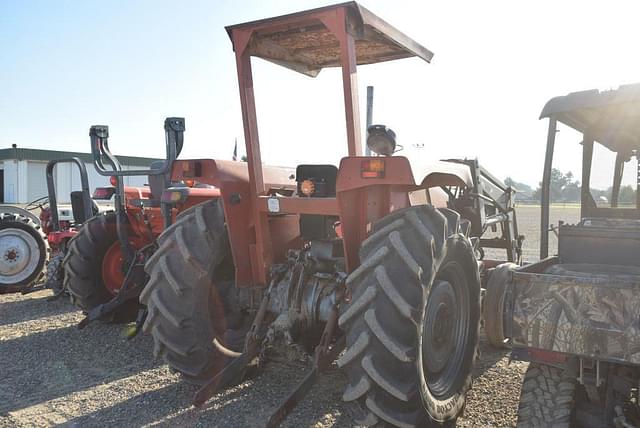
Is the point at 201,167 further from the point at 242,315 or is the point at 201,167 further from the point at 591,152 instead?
the point at 591,152

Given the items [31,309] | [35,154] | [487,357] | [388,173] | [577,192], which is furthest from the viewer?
[35,154]

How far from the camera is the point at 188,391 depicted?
14.4 ft

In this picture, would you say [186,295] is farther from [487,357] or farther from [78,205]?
[78,205]

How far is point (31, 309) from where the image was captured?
24.4 feet

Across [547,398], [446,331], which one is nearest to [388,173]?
[446,331]

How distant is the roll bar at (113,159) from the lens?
231 inches

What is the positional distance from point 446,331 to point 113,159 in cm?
444

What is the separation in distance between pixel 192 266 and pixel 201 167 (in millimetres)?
765

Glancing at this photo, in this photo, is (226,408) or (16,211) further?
(16,211)

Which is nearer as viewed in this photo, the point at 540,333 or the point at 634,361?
the point at 634,361

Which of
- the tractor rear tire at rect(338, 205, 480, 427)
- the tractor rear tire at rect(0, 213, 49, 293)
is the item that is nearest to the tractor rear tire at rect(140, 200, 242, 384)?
the tractor rear tire at rect(338, 205, 480, 427)

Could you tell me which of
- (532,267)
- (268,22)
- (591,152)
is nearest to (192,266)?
(268,22)

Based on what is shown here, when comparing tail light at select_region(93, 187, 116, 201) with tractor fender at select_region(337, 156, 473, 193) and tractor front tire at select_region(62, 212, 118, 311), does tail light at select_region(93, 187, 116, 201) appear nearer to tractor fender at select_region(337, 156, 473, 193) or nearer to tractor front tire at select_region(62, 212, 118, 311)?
tractor front tire at select_region(62, 212, 118, 311)

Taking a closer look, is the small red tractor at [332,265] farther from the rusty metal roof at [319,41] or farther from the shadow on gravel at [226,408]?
the shadow on gravel at [226,408]
